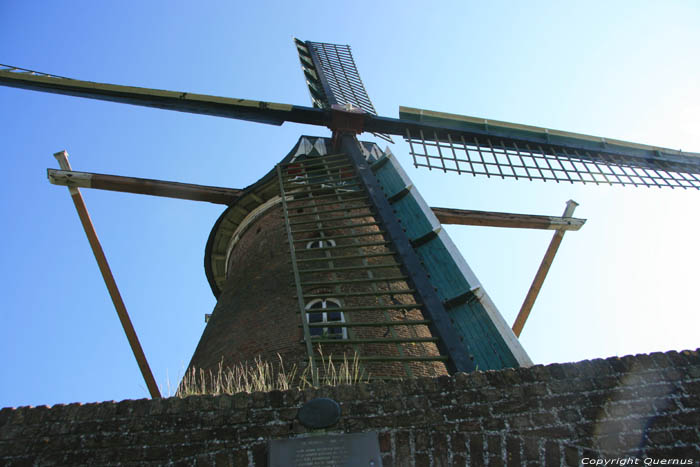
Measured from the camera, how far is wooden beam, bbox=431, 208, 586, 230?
29.3 ft

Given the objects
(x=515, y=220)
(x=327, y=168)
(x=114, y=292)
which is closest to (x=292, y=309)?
(x=327, y=168)

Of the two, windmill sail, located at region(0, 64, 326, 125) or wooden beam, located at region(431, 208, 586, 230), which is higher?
windmill sail, located at region(0, 64, 326, 125)

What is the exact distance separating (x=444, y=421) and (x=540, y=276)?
19.4ft

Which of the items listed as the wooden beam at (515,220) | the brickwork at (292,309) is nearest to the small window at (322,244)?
the brickwork at (292,309)

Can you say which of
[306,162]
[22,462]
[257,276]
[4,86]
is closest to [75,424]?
[22,462]

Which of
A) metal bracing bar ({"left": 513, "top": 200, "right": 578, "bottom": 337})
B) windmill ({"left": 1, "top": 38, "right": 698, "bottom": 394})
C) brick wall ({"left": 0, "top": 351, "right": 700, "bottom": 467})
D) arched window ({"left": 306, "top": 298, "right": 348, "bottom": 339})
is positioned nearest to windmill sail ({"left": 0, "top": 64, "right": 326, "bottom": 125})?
windmill ({"left": 1, "top": 38, "right": 698, "bottom": 394})

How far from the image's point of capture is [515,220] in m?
9.03

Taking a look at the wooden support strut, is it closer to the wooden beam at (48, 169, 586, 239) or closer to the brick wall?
the wooden beam at (48, 169, 586, 239)

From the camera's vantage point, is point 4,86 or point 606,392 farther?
point 4,86

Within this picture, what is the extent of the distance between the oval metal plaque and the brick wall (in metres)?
0.05

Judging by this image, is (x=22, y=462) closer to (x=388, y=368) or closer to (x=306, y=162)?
(x=388, y=368)

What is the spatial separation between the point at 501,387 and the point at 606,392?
0.55m

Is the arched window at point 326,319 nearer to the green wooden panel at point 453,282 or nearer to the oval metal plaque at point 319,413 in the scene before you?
the green wooden panel at point 453,282

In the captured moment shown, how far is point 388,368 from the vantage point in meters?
5.47
